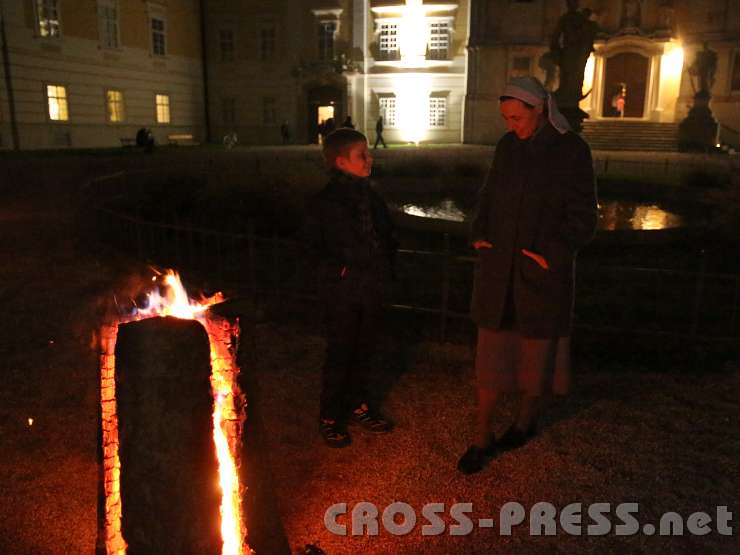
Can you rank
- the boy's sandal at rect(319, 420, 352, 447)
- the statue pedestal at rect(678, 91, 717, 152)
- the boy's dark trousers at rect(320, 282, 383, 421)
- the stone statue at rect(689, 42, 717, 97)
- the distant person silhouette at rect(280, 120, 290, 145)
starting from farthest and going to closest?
the distant person silhouette at rect(280, 120, 290, 145) < the stone statue at rect(689, 42, 717, 97) < the statue pedestal at rect(678, 91, 717, 152) < the boy's sandal at rect(319, 420, 352, 447) < the boy's dark trousers at rect(320, 282, 383, 421)

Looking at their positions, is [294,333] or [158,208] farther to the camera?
[158,208]

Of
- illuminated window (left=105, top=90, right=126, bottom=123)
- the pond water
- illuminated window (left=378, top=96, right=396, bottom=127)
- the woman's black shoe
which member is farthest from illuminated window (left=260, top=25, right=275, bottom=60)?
the woman's black shoe

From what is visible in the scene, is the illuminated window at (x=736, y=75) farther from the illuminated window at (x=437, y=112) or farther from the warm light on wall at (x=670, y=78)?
the illuminated window at (x=437, y=112)

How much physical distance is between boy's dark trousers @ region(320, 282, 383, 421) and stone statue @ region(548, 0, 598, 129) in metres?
11.9

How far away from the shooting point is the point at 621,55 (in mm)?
38000

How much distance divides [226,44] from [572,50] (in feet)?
103

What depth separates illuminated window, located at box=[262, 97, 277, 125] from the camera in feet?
137

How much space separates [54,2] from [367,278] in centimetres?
3238

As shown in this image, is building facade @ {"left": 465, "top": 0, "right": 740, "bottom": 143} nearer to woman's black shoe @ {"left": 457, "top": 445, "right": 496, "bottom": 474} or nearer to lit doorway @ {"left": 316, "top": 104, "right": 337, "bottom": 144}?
lit doorway @ {"left": 316, "top": 104, "right": 337, "bottom": 144}

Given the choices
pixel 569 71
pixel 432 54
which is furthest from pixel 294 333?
pixel 432 54

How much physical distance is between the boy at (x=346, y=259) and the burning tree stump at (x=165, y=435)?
155 centimetres

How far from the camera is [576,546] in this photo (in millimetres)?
3025

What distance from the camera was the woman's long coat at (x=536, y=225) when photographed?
3.18 m

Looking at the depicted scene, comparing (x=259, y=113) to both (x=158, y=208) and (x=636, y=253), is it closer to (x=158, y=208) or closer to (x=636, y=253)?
(x=158, y=208)
